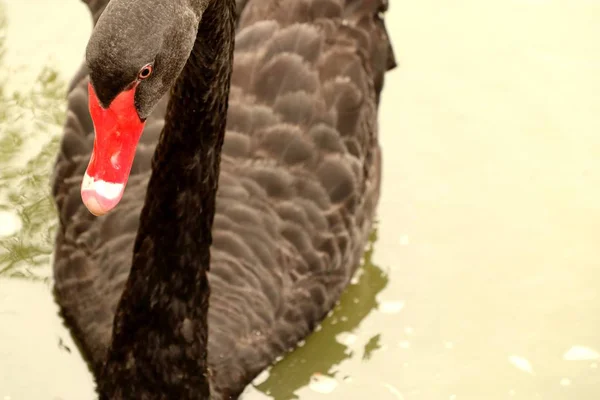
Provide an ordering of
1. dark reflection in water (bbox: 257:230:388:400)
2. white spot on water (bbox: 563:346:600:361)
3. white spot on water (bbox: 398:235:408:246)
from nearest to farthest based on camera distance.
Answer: dark reflection in water (bbox: 257:230:388:400), white spot on water (bbox: 563:346:600:361), white spot on water (bbox: 398:235:408:246)

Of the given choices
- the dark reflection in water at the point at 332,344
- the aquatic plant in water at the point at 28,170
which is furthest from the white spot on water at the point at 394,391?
the aquatic plant in water at the point at 28,170

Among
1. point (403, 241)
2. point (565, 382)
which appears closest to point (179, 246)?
point (403, 241)

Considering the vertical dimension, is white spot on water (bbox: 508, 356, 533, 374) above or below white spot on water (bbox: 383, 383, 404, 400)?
below

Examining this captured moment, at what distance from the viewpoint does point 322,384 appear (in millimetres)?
3600

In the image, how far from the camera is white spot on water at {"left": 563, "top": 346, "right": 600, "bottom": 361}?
3730 mm

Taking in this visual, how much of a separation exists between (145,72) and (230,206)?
120 cm

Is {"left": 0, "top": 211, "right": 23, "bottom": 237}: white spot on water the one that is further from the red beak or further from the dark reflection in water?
the red beak

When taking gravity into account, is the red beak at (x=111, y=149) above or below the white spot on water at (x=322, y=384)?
above

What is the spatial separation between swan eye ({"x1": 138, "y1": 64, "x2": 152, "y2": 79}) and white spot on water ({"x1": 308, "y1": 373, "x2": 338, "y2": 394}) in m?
1.53

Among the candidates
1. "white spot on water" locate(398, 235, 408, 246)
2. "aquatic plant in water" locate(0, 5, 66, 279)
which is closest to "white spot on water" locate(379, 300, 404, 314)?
"white spot on water" locate(398, 235, 408, 246)

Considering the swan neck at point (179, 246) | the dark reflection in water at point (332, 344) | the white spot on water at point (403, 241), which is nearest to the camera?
the swan neck at point (179, 246)

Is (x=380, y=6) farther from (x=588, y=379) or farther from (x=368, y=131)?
(x=588, y=379)

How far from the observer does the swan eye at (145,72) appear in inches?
90.4

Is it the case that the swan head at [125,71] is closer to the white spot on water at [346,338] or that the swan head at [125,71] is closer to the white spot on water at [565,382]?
the white spot on water at [346,338]
